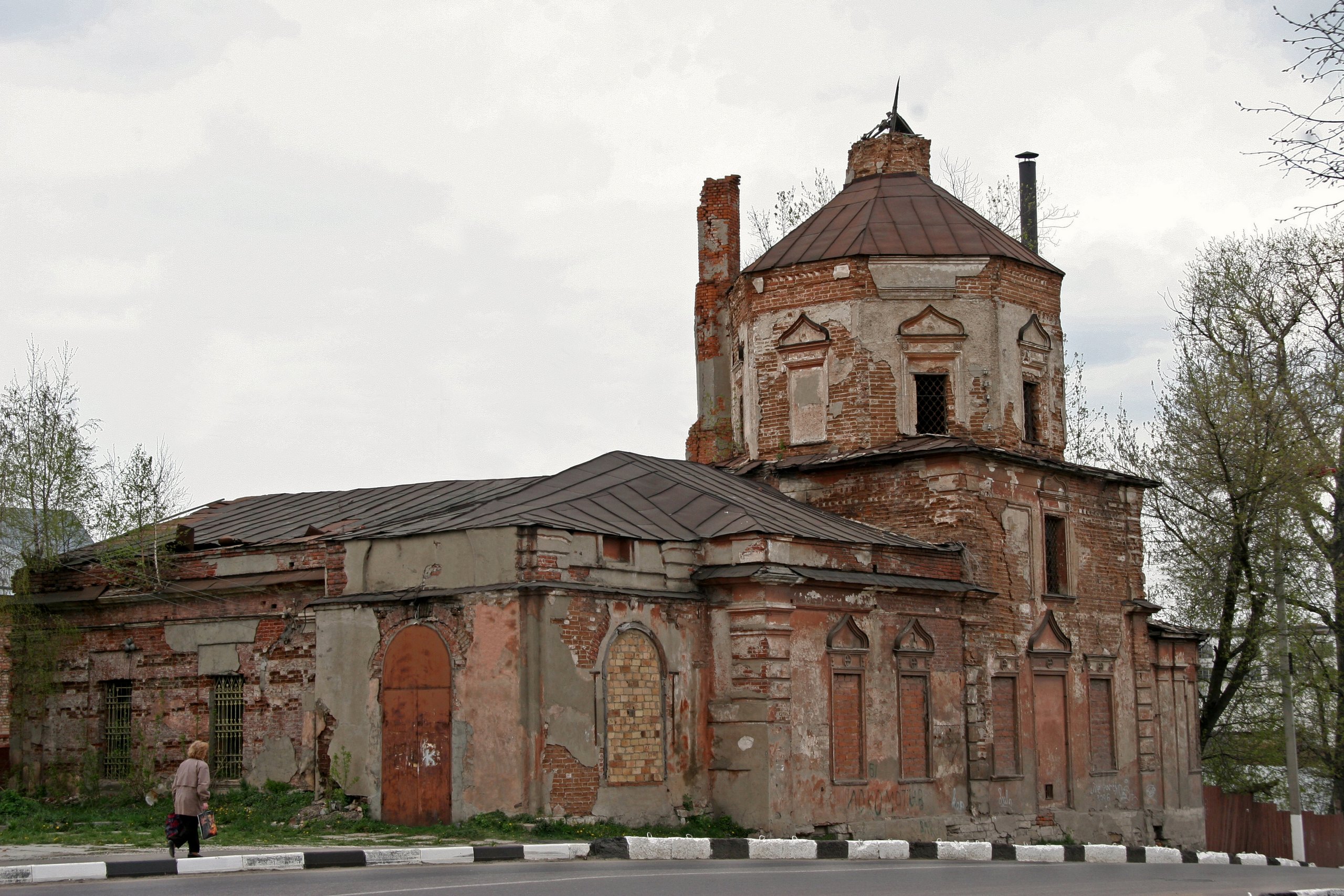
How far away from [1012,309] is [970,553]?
4.53 meters

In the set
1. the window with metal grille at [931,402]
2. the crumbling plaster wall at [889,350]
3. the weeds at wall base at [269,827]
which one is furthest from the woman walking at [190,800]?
the window with metal grille at [931,402]

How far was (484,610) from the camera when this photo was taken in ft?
55.0

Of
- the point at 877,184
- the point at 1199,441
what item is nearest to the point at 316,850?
the point at 877,184

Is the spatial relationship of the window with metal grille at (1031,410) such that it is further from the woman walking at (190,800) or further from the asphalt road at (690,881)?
the woman walking at (190,800)

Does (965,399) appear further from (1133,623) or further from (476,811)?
(476,811)

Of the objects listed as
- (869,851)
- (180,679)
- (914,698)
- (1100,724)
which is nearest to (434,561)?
(869,851)

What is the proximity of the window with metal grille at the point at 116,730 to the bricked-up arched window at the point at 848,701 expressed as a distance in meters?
10.5

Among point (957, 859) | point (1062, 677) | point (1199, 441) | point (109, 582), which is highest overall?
point (1199, 441)

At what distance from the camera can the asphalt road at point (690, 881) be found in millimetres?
10938

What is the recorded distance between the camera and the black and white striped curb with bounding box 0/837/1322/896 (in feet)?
39.4

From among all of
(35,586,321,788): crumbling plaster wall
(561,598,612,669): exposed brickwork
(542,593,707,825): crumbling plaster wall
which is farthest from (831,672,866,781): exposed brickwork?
(35,586,321,788): crumbling plaster wall

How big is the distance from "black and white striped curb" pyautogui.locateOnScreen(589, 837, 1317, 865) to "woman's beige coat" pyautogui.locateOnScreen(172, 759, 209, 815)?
3.74 meters

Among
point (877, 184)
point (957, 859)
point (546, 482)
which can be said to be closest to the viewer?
→ point (957, 859)

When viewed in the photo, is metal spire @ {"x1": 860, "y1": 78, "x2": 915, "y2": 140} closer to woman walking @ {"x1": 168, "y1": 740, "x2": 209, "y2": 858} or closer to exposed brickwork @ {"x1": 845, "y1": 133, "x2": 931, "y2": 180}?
exposed brickwork @ {"x1": 845, "y1": 133, "x2": 931, "y2": 180}
